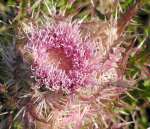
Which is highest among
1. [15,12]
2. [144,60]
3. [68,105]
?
[15,12]

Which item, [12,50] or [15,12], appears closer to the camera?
[12,50]

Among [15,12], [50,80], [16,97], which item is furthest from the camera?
[15,12]

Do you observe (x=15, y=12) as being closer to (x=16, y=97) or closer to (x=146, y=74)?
(x=16, y=97)

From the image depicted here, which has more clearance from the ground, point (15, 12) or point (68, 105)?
point (15, 12)

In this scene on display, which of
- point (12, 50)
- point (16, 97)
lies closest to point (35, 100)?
point (16, 97)
